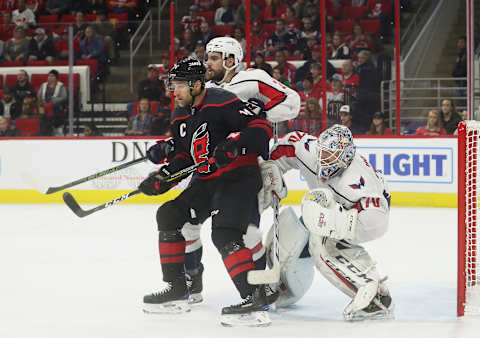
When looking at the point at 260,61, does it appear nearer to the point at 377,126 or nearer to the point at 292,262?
the point at 377,126

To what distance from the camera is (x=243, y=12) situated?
8.18 meters

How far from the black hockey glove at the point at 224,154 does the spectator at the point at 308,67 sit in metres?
4.39

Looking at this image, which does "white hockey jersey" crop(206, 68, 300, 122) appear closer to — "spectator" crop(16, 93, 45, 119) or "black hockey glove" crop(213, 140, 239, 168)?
"black hockey glove" crop(213, 140, 239, 168)

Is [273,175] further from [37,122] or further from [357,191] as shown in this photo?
[37,122]

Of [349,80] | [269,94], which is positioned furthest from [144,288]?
[349,80]

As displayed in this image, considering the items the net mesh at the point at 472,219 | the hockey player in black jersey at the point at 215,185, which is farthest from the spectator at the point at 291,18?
the hockey player in black jersey at the point at 215,185

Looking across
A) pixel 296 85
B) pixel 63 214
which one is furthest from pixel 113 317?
pixel 296 85

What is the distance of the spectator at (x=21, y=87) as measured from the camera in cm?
805

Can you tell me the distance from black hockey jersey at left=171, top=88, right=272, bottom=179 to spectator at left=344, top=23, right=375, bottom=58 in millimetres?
4317

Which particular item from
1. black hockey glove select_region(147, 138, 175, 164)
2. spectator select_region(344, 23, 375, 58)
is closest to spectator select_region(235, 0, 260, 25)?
spectator select_region(344, 23, 375, 58)

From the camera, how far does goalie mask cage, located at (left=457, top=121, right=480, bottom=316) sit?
10.4ft

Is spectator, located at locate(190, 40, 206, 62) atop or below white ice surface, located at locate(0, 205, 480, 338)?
atop

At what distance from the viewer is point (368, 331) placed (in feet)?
9.82

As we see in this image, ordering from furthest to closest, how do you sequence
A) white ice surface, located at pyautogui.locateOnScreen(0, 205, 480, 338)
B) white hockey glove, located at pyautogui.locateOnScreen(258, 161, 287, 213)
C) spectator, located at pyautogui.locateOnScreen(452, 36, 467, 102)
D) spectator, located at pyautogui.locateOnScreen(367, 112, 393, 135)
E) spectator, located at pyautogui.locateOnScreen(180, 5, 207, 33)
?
spectator, located at pyautogui.locateOnScreen(180, 5, 207, 33) < spectator, located at pyautogui.locateOnScreen(367, 112, 393, 135) < spectator, located at pyautogui.locateOnScreen(452, 36, 467, 102) < white hockey glove, located at pyautogui.locateOnScreen(258, 161, 287, 213) < white ice surface, located at pyautogui.locateOnScreen(0, 205, 480, 338)
